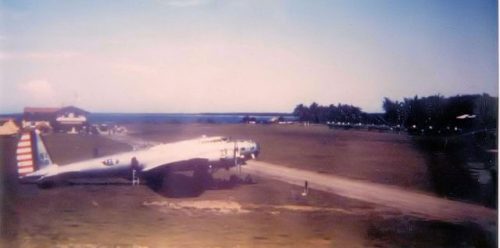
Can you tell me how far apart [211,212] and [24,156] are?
1.28 meters

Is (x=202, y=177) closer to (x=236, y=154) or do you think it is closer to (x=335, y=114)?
(x=236, y=154)

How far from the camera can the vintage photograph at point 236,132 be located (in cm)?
278

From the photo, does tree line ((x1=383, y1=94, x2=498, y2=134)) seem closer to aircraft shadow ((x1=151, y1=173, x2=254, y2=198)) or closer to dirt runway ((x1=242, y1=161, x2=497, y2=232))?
dirt runway ((x1=242, y1=161, x2=497, y2=232))

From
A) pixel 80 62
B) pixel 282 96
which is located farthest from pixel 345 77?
pixel 80 62

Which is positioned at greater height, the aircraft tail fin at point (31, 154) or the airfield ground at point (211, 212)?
the aircraft tail fin at point (31, 154)

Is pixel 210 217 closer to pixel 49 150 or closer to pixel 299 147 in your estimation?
pixel 299 147

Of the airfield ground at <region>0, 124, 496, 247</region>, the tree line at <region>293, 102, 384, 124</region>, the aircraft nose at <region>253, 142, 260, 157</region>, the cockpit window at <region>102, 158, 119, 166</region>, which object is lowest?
the airfield ground at <region>0, 124, 496, 247</region>

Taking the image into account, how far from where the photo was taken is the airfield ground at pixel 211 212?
108 inches

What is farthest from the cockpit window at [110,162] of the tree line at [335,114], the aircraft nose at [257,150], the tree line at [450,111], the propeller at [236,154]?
the tree line at [450,111]

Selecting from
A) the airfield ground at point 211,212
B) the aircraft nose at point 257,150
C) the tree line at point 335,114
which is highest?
the tree line at point 335,114

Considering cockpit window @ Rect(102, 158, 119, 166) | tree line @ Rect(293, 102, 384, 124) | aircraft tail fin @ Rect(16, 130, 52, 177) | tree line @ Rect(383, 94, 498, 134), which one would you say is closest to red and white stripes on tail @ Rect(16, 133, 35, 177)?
aircraft tail fin @ Rect(16, 130, 52, 177)

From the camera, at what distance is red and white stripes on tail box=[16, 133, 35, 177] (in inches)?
110

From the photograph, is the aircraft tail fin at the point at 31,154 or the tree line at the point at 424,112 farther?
the tree line at the point at 424,112

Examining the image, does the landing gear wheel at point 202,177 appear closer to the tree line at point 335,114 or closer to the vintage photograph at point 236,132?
the vintage photograph at point 236,132
